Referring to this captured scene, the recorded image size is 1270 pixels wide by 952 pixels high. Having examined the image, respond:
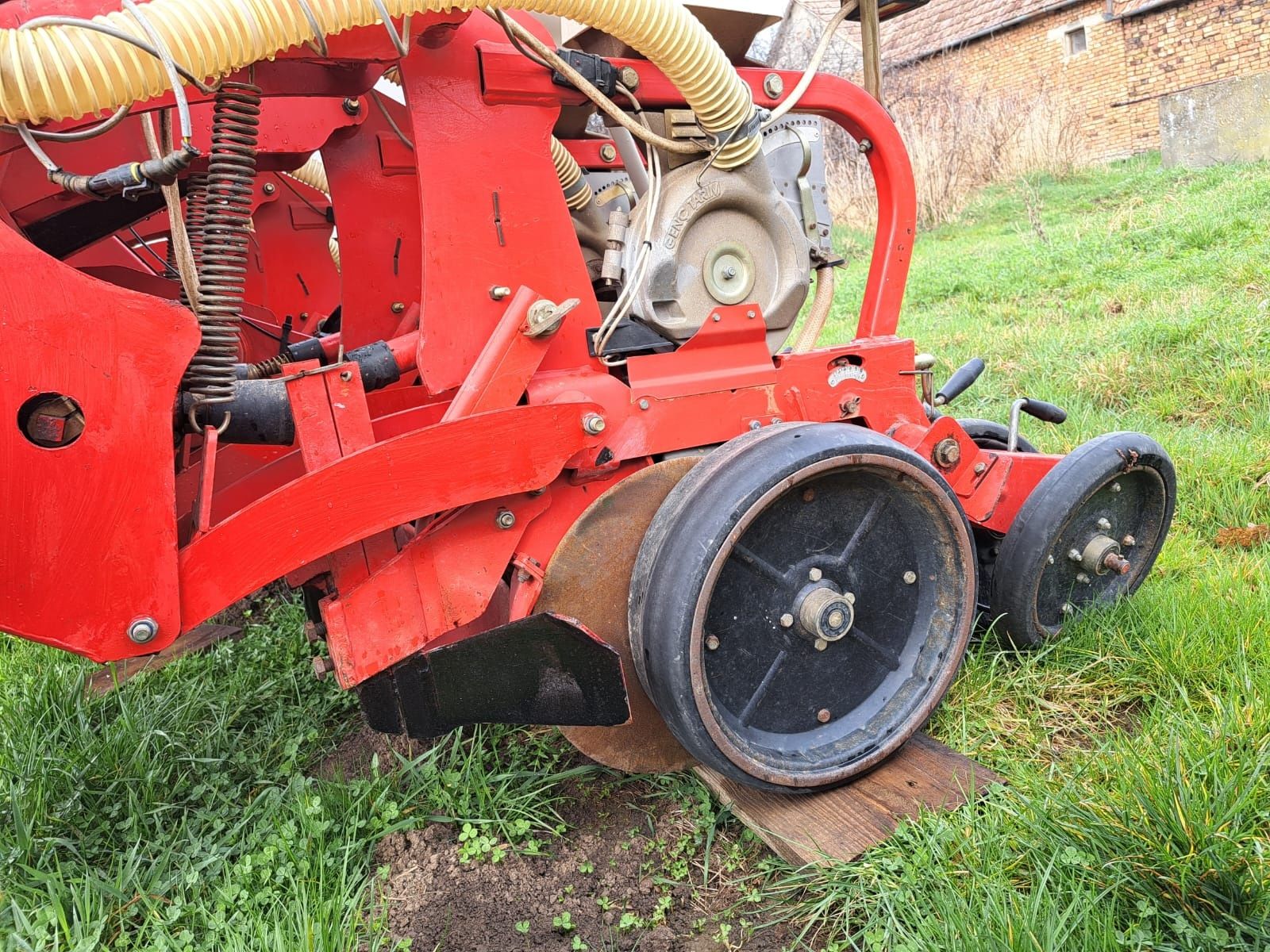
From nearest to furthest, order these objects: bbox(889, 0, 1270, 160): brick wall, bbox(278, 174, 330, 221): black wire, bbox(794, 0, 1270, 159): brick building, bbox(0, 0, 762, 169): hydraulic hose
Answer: bbox(0, 0, 762, 169): hydraulic hose < bbox(278, 174, 330, 221): black wire < bbox(889, 0, 1270, 160): brick wall < bbox(794, 0, 1270, 159): brick building

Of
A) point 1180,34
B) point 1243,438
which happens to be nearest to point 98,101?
point 1243,438

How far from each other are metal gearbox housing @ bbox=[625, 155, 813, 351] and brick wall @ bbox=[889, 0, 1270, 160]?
12.5 m

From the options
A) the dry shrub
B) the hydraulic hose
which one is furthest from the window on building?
the hydraulic hose

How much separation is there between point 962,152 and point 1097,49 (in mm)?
6952

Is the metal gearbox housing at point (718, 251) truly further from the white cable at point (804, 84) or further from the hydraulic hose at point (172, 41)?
the hydraulic hose at point (172, 41)

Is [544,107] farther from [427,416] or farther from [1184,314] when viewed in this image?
[1184,314]

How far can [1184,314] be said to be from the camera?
5.39 m

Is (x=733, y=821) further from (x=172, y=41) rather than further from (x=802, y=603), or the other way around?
(x=172, y=41)

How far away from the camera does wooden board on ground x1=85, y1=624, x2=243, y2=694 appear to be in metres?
3.26

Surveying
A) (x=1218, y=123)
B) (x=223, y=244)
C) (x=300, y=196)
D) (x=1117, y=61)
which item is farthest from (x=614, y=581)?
(x=1117, y=61)

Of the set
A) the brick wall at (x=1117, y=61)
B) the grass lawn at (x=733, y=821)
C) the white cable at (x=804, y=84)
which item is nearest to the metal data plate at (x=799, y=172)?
the white cable at (x=804, y=84)

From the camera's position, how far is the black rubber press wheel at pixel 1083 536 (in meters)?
2.65

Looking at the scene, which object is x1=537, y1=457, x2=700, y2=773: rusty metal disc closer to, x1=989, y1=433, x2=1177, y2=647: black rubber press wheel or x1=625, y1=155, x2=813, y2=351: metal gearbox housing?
x1=625, y1=155, x2=813, y2=351: metal gearbox housing

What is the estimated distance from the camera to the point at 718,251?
2.51 m
